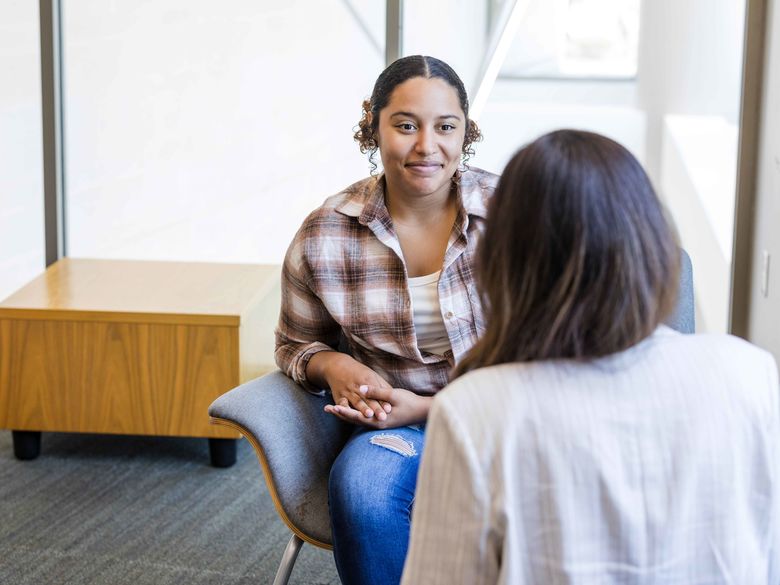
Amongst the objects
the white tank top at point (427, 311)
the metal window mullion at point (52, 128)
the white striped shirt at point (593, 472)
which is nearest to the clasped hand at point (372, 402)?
the white tank top at point (427, 311)

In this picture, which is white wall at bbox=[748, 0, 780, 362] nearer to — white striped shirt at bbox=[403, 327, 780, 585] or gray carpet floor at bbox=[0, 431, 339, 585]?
gray carpet floor at bbox=[0, 431, 339, 585]

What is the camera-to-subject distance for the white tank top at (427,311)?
75.8 inches

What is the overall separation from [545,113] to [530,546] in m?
2.43

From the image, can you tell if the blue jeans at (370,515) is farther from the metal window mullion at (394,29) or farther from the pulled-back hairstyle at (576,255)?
the metal window mullion at (394,29)

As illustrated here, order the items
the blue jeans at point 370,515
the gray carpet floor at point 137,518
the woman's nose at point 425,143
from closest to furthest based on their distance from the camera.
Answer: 1. the blue jeans at point 370,515
2. the woman's nose at point 425,143
3. the gray carpet floor at point 137,518

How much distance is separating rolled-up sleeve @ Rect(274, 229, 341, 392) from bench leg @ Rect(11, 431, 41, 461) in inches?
49.8

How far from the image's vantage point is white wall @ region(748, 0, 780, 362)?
293cm

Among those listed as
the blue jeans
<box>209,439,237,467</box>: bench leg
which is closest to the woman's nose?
the blue jeans

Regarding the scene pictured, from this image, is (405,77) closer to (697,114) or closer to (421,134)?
(421,134)

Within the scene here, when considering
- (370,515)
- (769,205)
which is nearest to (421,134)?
(370,515)

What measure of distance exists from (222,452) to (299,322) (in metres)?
1.03

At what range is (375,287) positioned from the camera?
1928 mm

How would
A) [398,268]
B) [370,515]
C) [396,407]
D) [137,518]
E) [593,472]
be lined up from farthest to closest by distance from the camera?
[137,518], [398,268], [396,407], [370,515], [593,472]

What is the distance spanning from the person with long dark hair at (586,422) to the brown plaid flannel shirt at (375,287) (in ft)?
2.92
